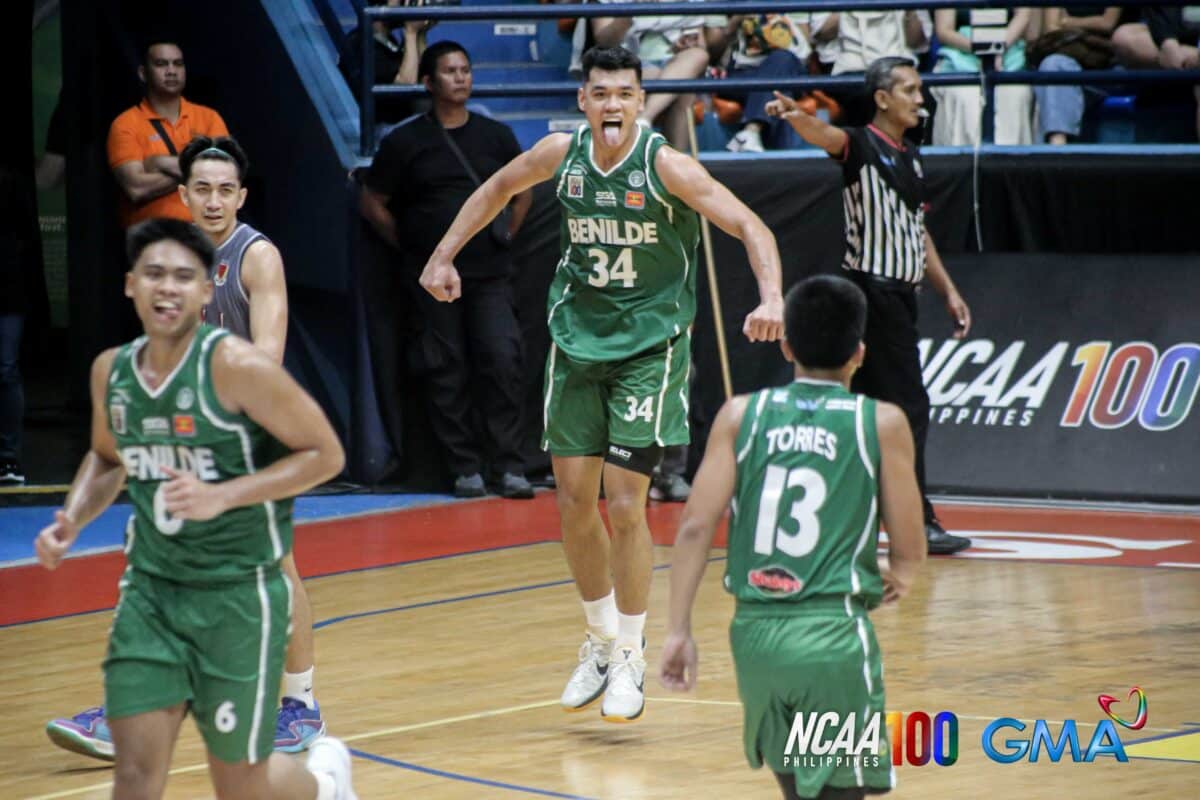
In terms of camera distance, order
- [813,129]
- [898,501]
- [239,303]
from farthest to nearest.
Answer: [813,129] → [239,303] → [898,501]

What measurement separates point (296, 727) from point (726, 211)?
2241mm

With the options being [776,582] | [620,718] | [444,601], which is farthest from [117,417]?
[444,601]

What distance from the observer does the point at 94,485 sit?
4.96 meters

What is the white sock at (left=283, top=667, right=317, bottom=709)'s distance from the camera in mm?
6465

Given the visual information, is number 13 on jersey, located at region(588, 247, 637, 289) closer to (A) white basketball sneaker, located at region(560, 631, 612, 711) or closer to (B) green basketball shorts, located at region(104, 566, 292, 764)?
(A) white basketball sneaker, located at region(560, 631, 612, 711)

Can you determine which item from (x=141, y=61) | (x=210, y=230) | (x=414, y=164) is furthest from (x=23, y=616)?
(x=141, y=61)

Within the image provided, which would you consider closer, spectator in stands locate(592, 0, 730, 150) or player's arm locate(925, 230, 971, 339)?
player's arm locate(925, 230, 971, 339)

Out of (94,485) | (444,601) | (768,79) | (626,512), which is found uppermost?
(768,79)

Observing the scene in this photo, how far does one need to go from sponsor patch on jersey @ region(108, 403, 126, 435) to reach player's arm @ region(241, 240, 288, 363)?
161 cm

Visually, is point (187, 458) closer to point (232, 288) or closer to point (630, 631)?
point (232, 288)

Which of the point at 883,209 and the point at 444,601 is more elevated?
the point at 883,209

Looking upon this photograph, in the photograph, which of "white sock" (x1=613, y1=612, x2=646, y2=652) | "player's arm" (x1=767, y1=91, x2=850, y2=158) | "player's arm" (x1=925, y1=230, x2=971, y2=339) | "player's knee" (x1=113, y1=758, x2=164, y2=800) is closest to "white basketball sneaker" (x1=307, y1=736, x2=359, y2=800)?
"player's knee" (x1=113, y1=758, x2=164, y2=800)

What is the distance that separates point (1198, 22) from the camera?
13328mm

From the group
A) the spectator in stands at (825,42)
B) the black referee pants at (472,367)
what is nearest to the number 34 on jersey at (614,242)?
the black referee pants at (472,367)
